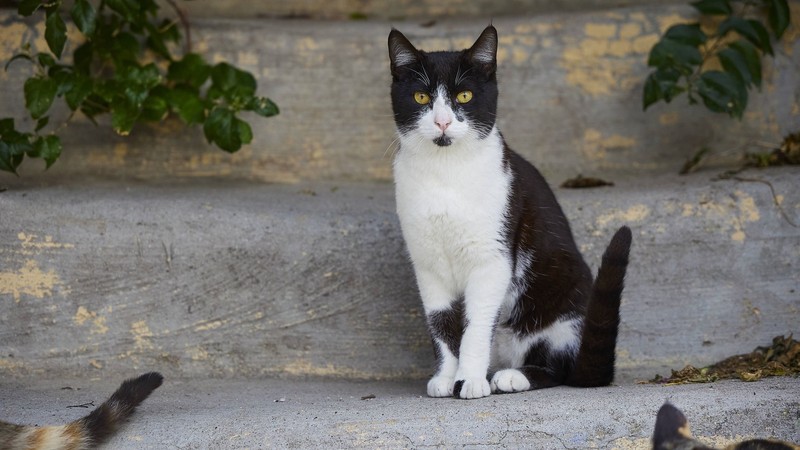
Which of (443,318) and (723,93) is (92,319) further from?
(723,93)

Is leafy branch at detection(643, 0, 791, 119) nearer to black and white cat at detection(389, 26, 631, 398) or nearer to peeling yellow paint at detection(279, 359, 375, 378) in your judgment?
black and white cat at detection(389, 26, 631, 398)

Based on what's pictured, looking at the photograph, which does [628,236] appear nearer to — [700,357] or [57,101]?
[700,357]

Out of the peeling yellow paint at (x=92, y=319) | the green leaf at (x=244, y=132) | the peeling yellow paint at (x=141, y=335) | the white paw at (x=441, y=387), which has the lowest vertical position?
the peeling yellow paint at (x=141, y=335)

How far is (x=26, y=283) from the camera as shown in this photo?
183 inches

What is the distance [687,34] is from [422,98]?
201 cm

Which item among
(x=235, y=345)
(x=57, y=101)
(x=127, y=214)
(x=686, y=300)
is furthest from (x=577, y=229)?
(x=57, y=101)

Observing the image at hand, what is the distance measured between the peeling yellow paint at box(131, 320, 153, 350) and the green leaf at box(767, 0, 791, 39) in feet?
11.7

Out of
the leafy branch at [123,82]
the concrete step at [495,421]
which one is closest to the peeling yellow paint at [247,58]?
the leafy branch at [123,82]

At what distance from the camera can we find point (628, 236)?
3.76 metres

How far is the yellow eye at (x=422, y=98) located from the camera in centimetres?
398

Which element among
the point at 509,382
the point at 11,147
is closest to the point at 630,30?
the point at 509,382

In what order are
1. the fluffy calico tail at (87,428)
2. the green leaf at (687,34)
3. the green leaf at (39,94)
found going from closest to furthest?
the fluffy calico tail at (87,428) < the green leaf at (39,94) < the green leaf at (687,34)

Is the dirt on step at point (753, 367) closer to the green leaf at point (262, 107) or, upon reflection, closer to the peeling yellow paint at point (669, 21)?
the peeling yellow paint at point (669, 21)

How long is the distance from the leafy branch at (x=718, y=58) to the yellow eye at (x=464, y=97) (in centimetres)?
167
